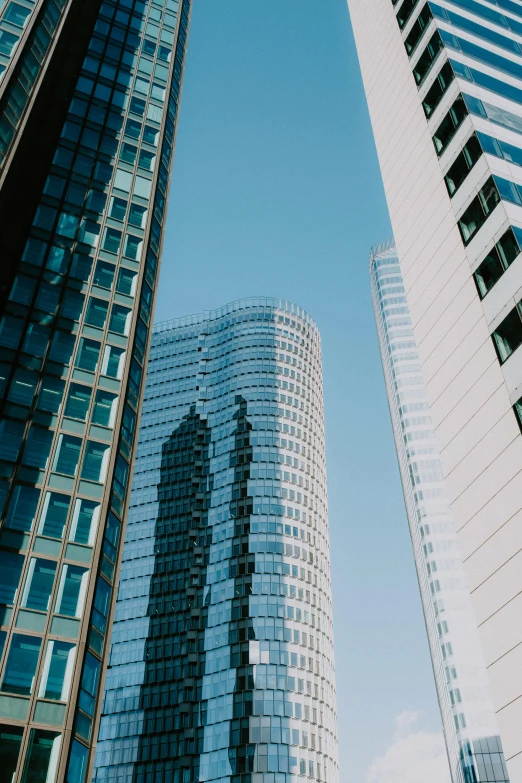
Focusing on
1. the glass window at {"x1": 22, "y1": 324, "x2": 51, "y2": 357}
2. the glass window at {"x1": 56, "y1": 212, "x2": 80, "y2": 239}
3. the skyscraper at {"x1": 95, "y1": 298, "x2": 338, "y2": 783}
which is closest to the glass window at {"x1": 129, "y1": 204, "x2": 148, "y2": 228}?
the glass window at {"x1": 56, "y1": 212, "x2": 80, "y2": 239}

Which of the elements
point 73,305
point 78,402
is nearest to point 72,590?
point 78,402

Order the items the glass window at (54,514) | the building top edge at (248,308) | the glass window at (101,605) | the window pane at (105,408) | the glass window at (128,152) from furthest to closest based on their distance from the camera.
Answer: the building top edge at (248,308), the glass window at (128,152), the window pane at (105,408), the glass window at (54,514), the glass window at (101,605)

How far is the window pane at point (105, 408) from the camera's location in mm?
37469

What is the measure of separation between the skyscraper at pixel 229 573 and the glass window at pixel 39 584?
72564 millimetres

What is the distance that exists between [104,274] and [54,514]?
17032 mm

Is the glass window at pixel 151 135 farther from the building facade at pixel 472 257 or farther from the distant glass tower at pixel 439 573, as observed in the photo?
the distant glass tower at pixel 439 573

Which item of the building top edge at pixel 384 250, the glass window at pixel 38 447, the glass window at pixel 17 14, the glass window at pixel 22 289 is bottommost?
the glass window at pixel 38 447

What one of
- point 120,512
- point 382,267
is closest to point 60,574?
point 120,512

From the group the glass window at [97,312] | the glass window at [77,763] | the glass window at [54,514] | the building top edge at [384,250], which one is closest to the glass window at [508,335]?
the glass window at [54,514]

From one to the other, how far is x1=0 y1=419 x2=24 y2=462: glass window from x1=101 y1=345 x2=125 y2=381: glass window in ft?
21.5

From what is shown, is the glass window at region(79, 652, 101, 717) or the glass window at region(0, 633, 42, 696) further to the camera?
the glass window at region(79, 652, 101, 717)

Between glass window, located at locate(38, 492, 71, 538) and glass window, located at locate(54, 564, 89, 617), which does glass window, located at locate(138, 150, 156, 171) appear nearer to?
glass window, located at locate(38, 492, 71, 538)

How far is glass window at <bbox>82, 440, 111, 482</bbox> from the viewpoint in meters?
35.2

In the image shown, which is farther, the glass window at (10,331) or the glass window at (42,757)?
the glass window at (10,331)
